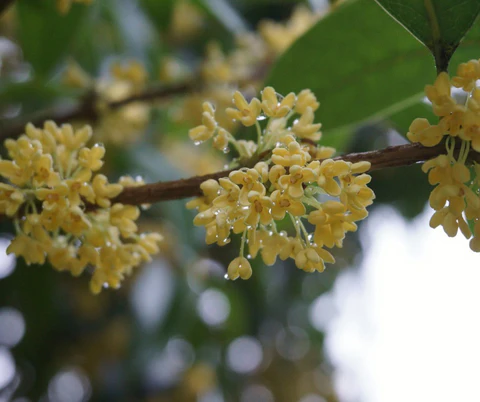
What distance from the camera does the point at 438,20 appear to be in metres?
0.76

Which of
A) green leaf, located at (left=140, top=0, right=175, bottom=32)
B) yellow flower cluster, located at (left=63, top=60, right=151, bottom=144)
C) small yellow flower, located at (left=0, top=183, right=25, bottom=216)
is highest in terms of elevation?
green leaf, located at (left=140, top=0, right=175, bottom=32)

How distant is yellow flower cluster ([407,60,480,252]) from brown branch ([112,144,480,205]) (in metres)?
0.02

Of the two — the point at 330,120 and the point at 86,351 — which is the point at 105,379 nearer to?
the point at 86,351

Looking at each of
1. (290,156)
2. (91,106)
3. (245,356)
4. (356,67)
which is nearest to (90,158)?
(290,156)

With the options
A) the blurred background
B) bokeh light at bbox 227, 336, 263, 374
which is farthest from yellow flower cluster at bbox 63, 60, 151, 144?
bokeh light at bbox 227, 336, 263, 374

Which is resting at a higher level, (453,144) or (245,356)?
(245,356)

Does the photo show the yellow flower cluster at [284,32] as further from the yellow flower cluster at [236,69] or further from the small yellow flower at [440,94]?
the small yellow flower at [440,94]

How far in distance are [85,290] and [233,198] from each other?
186cm

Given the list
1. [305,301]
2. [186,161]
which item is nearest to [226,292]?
[305,301]

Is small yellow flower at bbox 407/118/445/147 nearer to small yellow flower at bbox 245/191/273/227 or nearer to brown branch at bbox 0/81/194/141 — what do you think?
small yellow flower at bbox 245/191/273/227

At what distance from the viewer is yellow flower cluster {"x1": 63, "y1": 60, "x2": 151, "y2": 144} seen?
156 centimetres

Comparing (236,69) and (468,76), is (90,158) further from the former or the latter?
(236,69)

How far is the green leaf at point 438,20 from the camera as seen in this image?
29.5 inches

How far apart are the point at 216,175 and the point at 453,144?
0.94 ft
